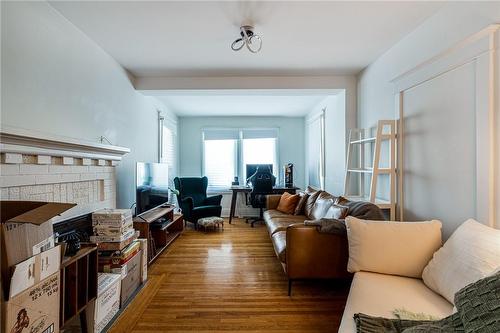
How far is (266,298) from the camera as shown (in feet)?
7.40

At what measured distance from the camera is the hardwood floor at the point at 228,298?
1.90 meters

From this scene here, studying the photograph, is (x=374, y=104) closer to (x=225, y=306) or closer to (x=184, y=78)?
(x=184, y=78)

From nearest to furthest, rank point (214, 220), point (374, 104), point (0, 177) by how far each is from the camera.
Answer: point (0, 177) → point (374, 104) → point (214, 220)

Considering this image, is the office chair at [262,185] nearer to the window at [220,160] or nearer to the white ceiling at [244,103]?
the window at [220,160]

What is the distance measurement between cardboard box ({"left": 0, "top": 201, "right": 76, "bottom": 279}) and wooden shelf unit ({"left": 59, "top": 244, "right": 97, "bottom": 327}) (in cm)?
22

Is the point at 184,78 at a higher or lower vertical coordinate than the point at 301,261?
higher

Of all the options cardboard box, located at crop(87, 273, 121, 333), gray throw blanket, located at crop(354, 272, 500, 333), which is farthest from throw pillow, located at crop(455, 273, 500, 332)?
cardboard box, located at crop(87, 273, 121, 333)

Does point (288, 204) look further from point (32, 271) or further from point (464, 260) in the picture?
point (32, 271)

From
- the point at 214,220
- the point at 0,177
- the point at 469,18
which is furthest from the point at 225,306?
the point at 469,18

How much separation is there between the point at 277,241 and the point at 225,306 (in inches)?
32.0

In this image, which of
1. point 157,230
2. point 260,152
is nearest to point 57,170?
point 157,230

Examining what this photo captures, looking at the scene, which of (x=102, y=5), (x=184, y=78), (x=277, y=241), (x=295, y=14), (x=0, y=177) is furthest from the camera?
(x=184, y=78)

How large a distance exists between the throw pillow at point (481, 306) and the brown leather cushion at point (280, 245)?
142cm

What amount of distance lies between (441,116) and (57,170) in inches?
120
